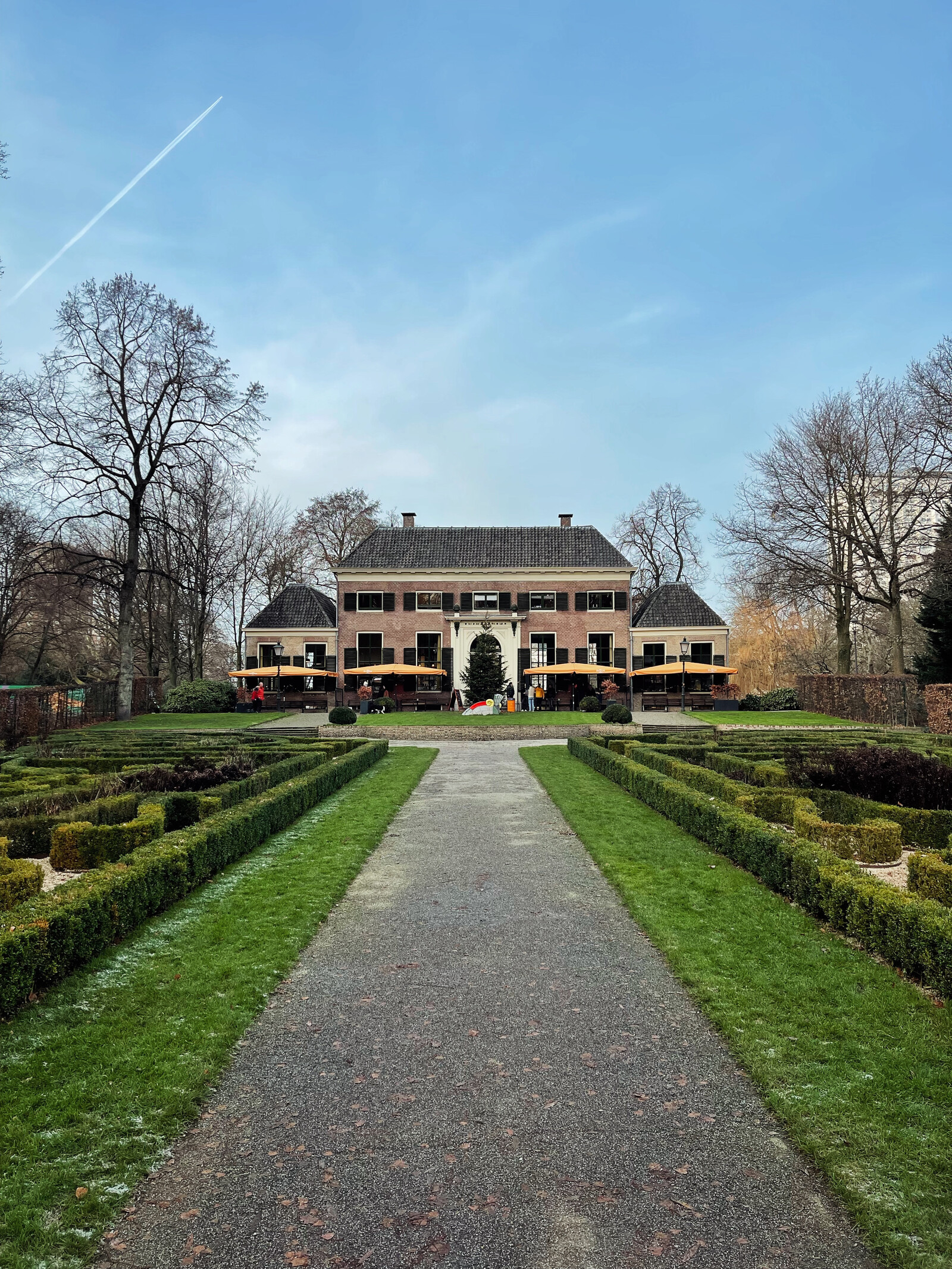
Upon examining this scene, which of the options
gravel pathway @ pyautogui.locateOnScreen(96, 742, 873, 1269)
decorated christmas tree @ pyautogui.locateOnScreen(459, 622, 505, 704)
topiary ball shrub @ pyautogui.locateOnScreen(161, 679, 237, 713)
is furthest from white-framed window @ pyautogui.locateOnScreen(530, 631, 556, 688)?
gravel pathway @ pyautogui.locateOnScreen(96, 742, 873, 1269)

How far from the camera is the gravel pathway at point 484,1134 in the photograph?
2.70 m

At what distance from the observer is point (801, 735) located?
63.9ft

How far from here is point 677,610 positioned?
1517 inches

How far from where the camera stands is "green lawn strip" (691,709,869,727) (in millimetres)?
25125

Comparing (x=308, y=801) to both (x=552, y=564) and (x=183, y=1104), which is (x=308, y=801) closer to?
(x=183, y=1104)

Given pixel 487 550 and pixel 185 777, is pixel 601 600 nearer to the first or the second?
pixel 487 550

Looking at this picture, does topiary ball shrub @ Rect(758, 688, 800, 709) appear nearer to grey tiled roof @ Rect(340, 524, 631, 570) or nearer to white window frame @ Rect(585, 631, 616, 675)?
white window frame @ Rect(585, 631, 616, 675)

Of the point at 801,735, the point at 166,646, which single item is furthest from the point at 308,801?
the point at 166,646

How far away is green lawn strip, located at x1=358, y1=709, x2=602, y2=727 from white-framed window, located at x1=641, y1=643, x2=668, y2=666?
10.5 meters

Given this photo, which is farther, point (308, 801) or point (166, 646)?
point (166, 646)

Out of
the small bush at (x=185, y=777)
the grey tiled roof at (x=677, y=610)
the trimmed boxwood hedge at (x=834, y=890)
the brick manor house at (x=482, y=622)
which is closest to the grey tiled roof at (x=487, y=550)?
the brick manor house at (x=482, y=622)

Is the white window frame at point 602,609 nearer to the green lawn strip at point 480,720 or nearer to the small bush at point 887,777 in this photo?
the green lawn strip at point 480,720

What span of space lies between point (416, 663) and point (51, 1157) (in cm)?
3376

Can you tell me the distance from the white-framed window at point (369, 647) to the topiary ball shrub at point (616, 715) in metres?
15.0
